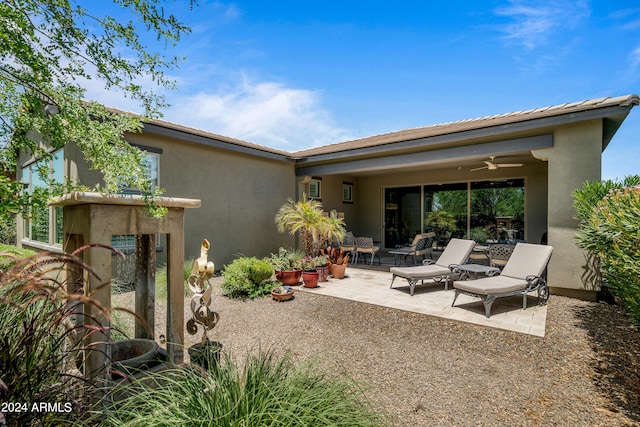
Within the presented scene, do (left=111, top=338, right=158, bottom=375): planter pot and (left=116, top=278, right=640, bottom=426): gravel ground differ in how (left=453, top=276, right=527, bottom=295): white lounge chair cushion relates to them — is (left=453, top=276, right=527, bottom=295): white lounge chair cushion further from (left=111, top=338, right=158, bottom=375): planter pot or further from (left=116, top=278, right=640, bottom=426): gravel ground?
(left=111, top=338, right=158, bottom=375): planter pot

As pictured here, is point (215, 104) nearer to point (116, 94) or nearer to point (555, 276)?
point (116, 94)

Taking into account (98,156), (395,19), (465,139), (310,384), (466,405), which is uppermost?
(395,19)

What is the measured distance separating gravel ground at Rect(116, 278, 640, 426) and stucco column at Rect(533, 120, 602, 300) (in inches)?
24.3

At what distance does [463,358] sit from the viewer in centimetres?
365

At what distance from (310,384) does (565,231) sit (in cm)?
680

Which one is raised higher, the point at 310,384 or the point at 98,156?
the point at 98,156

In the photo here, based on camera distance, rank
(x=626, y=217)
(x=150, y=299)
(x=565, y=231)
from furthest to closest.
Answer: (x=565, y=231) → (x=626, y=217) → (x=150, y=299)

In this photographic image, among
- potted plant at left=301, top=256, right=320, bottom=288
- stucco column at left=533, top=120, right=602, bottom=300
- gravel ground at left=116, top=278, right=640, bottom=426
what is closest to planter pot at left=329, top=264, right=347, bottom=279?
potted plant at left=301, top=256, right=320, bottom=288

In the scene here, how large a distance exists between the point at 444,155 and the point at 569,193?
111 inches

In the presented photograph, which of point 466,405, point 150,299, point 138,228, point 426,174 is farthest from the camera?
point 426,174

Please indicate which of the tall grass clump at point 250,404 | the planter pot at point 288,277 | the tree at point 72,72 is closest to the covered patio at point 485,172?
the planter pot at point 288,277

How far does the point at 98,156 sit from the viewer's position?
2377 millimetres

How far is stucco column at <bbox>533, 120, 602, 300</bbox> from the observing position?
6.05 m

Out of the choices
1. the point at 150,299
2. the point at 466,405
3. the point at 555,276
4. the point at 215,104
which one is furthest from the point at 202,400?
the point at 215,104
